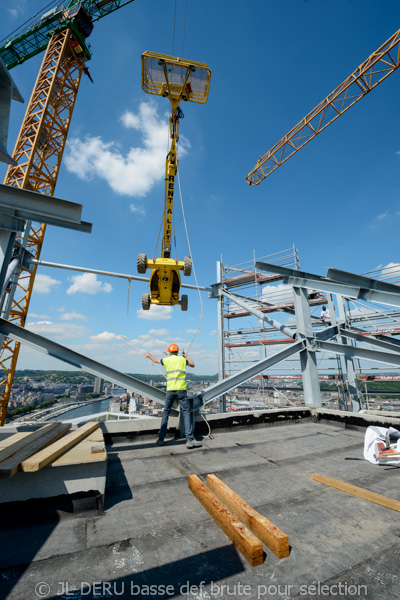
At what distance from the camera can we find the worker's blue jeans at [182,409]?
488 centimetres

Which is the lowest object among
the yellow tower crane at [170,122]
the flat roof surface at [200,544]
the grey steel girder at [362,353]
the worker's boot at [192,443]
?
the flat roof surface at [200,544]

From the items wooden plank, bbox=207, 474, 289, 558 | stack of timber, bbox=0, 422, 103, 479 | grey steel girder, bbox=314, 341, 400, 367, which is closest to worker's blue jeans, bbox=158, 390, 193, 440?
stack of timber, bbox=0, 422, 103, 479

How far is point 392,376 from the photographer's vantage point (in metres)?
13.2

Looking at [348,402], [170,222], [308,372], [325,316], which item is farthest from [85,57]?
[348,402]

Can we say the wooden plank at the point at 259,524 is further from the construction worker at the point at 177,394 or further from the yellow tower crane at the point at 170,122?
the yellow tower crane at the point at 170,122

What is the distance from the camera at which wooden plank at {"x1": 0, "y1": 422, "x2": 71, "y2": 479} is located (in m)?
2.19

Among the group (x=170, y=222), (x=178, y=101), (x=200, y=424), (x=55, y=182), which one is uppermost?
(x=55, y=182)

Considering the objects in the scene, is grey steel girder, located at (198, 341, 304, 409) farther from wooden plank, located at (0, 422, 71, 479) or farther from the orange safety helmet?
wooden plank, located at (0, 422, 71, 479)

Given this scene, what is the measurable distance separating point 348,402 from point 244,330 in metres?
7.32

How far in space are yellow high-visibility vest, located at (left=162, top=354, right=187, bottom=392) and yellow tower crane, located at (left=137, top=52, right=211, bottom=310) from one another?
266 centimetres

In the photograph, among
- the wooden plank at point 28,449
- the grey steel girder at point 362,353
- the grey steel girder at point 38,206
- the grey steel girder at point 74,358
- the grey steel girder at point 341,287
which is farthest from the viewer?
the grey steel girder at point 362,353

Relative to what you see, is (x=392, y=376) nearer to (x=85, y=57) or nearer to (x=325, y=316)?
(x=325, y=316)

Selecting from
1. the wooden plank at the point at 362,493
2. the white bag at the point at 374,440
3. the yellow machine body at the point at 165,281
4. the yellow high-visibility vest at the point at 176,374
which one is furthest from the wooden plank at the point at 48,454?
the yellow machine body at the point at 165,281

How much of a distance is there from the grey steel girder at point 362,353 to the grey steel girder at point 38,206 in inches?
262
